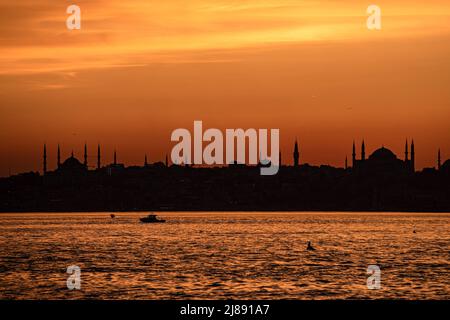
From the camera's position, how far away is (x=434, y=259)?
7544cm

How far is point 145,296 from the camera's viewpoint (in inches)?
1694

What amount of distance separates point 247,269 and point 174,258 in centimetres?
1574

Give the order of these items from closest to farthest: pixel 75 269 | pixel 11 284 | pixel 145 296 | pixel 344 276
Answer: pixel 145 296 < pixel 11 284 < pixel 344 276 < pixel 75 269

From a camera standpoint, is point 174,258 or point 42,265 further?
point 174,258
